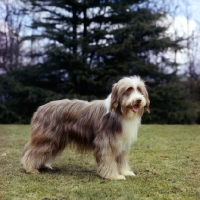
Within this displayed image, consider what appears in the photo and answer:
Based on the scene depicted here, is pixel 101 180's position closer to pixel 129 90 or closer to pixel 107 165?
pixel 107 165

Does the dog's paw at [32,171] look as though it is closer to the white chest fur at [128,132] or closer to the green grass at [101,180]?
the green grass at [101,180]

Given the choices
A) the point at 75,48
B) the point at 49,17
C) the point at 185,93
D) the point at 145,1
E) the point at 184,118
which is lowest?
the point at 184,118

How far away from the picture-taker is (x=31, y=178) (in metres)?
5.00

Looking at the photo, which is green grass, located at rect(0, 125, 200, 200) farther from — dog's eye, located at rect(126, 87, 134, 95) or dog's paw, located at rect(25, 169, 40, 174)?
dog's eye, located at rect(126, 87, 134, 95)

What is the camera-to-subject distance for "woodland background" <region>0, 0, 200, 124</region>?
19891 millimetres

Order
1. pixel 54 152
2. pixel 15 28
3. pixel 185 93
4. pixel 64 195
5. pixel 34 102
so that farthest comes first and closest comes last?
pixel 15 28 < pixel 185 93 < pixel 34 102 < pixel 54 152 < pixel 64 195

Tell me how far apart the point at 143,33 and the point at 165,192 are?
57.2 ft

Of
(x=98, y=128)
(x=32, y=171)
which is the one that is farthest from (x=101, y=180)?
(x=32, y=171)

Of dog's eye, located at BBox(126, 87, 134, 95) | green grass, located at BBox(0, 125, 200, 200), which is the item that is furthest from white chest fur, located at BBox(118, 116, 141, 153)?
green grass, located at BBox(0, 125, 200, 200)

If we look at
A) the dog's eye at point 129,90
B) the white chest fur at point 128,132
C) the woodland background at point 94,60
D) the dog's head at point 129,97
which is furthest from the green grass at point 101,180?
the woodland background at point 94,60

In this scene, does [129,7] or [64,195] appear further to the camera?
[129,7]

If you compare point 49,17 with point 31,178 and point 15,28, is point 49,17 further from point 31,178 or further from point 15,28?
point 31,178

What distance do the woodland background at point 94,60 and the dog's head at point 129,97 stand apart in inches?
570

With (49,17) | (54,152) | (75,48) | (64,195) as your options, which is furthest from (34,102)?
(64,195)
